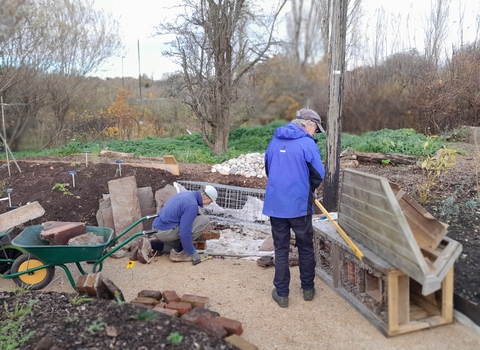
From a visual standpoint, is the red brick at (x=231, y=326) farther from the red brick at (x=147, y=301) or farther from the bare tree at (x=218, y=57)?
the bare tree at (x=218, y=57)

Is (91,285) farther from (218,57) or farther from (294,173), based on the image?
(218,57)


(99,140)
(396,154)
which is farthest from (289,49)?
(99,140)

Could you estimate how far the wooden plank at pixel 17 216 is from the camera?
458cm

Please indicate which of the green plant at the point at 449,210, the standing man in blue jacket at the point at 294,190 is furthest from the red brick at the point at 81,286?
the green plant at the point at 449,210

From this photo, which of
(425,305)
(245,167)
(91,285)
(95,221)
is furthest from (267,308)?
(245,167)

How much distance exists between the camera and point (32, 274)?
14.5ft

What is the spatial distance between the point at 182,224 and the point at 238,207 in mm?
1991

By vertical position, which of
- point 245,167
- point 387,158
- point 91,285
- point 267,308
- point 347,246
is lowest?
point 267,308

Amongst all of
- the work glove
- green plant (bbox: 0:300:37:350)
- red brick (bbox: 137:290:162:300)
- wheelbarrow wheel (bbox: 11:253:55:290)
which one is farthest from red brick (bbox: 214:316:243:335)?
wheelbarrow wheel (bbox: 11:253:55:290)

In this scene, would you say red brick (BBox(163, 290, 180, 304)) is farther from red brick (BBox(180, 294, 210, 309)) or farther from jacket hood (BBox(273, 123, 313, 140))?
jacket hood (BBox(273, 123, 313, 140))

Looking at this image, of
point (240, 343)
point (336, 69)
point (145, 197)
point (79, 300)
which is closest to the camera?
point (240, 343)

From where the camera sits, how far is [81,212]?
20.8 feet

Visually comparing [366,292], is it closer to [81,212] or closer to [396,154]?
[81,212]

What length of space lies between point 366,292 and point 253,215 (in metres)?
3.03
